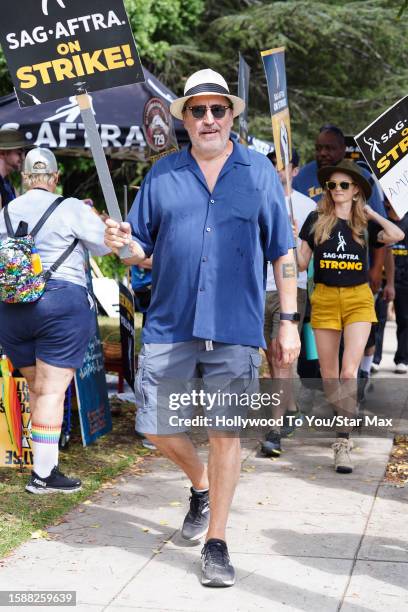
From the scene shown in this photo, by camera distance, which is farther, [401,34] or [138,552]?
[401,34]

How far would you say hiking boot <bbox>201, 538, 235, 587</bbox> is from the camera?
168 inches

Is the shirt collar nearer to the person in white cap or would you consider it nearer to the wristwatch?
the person in white cap

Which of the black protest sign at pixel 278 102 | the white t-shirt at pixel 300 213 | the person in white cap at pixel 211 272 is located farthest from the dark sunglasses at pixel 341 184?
the person in white cap at pixel 211 272

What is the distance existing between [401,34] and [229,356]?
18335mm

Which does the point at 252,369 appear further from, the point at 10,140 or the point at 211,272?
the point at 10,140

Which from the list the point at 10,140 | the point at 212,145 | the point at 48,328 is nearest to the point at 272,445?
the point at 48,328

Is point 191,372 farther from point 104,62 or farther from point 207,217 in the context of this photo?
point 104,62

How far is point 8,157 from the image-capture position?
7293mm

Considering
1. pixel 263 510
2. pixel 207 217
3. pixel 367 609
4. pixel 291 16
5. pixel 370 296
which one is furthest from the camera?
pixel 291 16

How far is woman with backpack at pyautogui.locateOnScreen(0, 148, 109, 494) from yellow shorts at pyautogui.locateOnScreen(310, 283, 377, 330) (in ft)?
5.37

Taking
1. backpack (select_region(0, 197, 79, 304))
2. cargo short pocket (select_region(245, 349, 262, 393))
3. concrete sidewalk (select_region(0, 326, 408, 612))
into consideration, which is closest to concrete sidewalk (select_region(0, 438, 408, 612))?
concrete sidewalk (select_region(0, 326, 408, 612))

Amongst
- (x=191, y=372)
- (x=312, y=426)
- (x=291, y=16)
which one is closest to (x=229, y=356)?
(x=191, y=372)

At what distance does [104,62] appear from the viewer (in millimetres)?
4461

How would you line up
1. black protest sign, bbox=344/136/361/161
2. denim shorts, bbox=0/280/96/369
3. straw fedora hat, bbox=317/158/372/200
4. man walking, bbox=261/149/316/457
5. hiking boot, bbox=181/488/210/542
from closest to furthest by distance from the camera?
hiking boot, bbox=181/488/210/542 < denim shorts, bbox=0/280/96/369 < straw fedora hat, bbox=317/158/372/200 < man walking, bbox=261/149/316/457 < black protest sign, bbox=344/136/361/161
